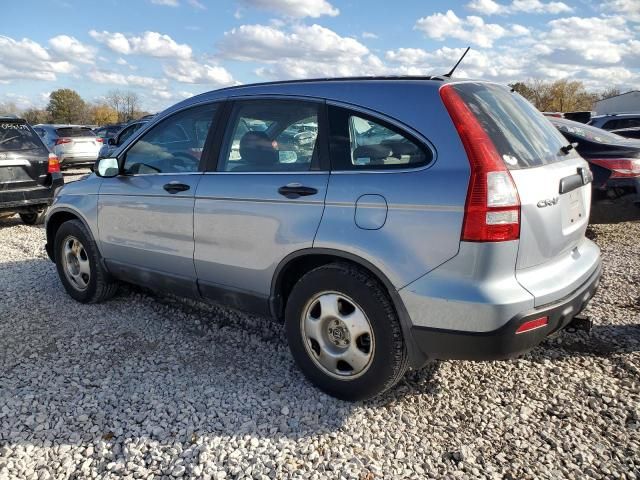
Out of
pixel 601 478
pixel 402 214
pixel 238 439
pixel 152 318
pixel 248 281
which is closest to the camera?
pixel 601 478

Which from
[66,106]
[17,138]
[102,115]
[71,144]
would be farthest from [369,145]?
[102,115]

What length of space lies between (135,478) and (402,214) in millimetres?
1767

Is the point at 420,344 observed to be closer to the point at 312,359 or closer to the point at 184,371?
the point at 312,359

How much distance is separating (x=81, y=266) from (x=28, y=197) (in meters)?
4.10

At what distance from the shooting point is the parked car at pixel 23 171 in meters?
7.63

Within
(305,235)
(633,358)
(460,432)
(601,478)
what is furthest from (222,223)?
(633,358)

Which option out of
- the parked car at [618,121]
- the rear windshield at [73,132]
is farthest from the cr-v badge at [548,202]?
the rear windshield at [73,132]

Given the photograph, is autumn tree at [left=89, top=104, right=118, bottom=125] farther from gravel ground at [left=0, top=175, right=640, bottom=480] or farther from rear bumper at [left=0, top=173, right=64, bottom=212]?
gravel ground at [left=0, top=175, right=640, bottom=480]

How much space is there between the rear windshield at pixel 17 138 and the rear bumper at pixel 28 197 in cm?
58

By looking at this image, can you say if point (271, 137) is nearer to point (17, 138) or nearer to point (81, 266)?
point (81, 266)

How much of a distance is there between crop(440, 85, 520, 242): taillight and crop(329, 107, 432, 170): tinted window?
242 mm

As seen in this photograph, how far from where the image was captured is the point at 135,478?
2379mm

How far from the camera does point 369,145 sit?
2.72m

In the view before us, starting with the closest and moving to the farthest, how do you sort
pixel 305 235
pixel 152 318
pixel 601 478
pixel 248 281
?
pixel 601 478, pixel 305 235, pixel 248 281, pixel 152 318
